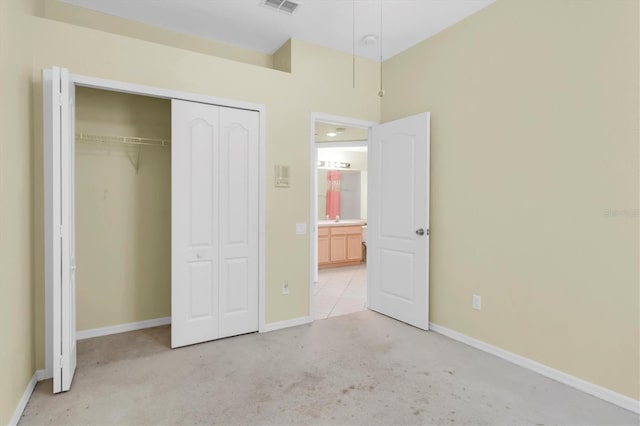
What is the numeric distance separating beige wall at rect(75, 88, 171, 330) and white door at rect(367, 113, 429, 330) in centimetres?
→ 228

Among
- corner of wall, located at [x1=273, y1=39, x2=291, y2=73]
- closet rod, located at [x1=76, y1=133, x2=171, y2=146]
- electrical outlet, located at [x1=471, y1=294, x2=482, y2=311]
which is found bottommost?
electrical outlet, located at [x1=471, y1=294, x2=482, y2=311]

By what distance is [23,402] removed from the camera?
2.05m

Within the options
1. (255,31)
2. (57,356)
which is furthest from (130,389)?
(255,31)

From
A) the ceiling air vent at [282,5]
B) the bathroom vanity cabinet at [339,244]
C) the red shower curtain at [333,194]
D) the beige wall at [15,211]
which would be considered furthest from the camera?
the red shower curtain at [333,194]

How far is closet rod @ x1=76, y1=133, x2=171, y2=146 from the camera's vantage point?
2.99 m

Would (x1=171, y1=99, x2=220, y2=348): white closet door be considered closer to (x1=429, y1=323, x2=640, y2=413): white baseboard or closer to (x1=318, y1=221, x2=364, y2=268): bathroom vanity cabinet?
(x1=429, y1=323, x2=640, y2=413): white baseboard

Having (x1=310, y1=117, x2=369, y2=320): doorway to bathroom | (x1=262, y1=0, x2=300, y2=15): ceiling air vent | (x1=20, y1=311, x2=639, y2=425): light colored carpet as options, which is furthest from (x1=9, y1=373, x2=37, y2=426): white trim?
(x1=262, y1=0, x2=300, y2=15): ceiling air vent

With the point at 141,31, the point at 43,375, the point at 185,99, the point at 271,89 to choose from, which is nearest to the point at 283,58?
the point at 271,89

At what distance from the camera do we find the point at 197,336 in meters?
3.01

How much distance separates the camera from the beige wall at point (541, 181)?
2.11 m

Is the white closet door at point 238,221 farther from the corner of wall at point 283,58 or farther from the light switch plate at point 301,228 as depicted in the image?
the corner of wall at point 283,58

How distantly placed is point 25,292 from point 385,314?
3.19m

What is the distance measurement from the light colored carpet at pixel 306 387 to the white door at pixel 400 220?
0.56m

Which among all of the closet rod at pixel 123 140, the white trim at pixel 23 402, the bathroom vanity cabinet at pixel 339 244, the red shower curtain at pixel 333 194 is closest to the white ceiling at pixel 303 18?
the closet rod at pixel 123 140
